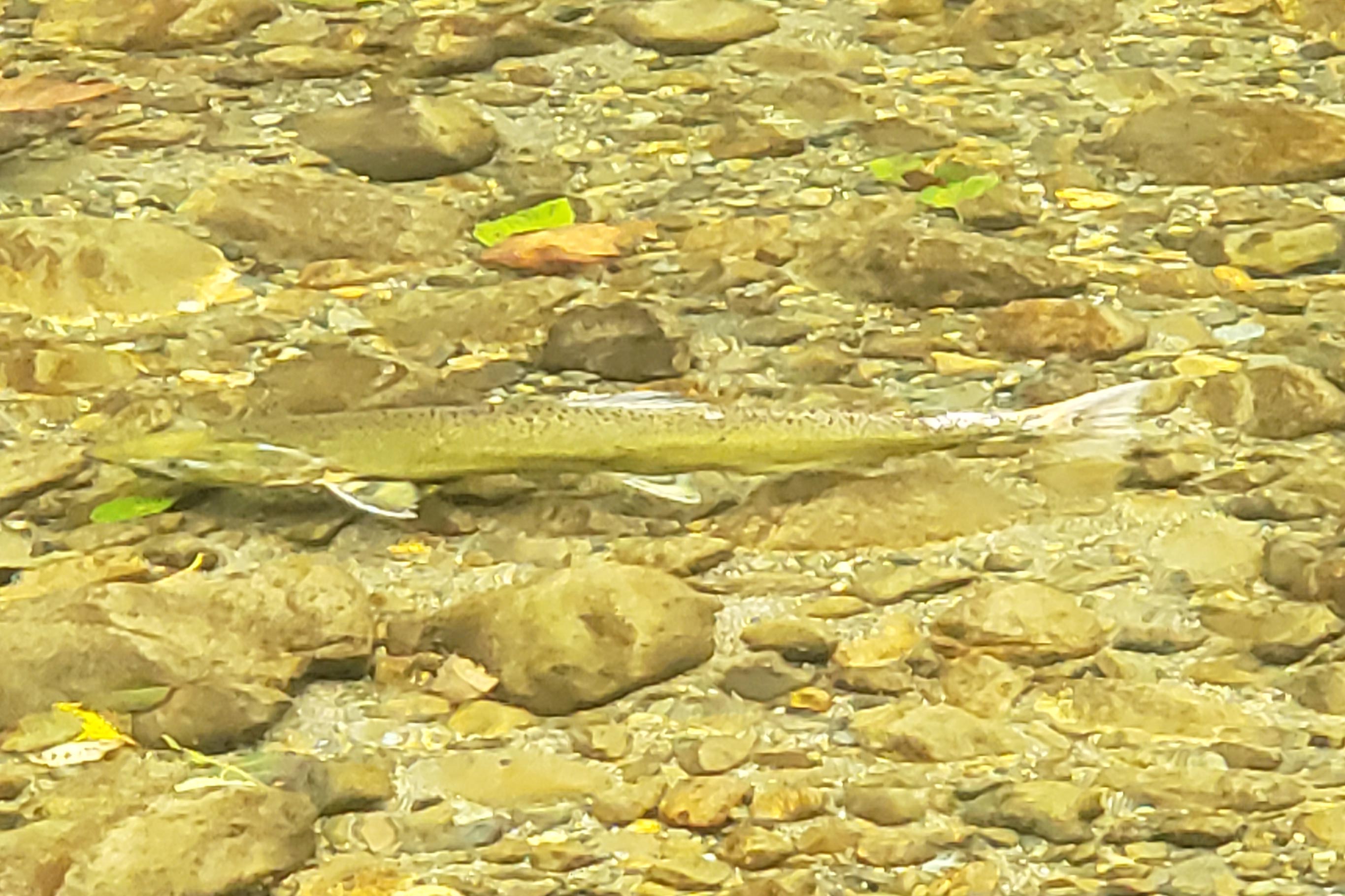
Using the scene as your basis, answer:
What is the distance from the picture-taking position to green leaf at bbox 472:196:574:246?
384 cm

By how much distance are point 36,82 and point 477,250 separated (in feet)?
3.91

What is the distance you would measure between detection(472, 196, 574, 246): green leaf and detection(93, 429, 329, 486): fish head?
791 mm

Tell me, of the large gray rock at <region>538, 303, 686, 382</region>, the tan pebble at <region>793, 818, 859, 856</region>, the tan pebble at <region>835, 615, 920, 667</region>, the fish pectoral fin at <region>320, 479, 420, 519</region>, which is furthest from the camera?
the large gray rock at <region>538, 303, 686, 382</region>

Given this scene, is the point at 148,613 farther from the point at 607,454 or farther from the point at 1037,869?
the point at 1037,869

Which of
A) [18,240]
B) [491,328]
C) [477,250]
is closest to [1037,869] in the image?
[491,328]

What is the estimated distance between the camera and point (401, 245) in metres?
3.80

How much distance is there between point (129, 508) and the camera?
315 centimetres

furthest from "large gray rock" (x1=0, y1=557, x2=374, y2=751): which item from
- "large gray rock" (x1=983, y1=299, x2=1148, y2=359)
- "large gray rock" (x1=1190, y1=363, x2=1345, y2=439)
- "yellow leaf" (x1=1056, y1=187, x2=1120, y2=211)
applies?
"yellow leaf" (x1=1056, y1=187, x2=1120, y2=211)

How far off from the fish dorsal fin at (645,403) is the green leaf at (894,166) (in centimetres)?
94

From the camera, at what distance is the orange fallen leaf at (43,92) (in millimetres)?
4281

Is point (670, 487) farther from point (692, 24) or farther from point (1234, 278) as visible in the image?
point (692, 24)

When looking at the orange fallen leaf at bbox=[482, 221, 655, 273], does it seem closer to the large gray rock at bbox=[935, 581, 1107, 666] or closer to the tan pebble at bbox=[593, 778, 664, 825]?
the large gray rock at bbox=[935, 581, 1107, 666]

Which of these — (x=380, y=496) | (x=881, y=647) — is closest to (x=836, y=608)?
(x=881, y=647)

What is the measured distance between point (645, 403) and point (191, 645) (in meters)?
0.77
